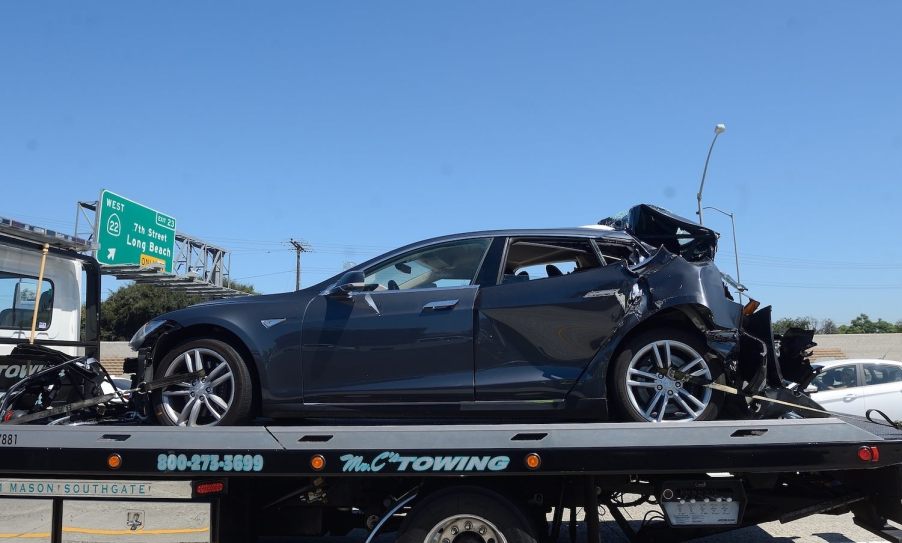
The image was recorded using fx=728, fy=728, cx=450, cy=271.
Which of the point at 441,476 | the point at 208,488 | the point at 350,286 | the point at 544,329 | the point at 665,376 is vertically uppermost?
the point at 350,286

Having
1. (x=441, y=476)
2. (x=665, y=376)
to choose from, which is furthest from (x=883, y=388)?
(x=441, y=476)

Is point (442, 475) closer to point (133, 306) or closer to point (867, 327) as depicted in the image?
point (133, 306)

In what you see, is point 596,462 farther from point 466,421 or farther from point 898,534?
point 898,534

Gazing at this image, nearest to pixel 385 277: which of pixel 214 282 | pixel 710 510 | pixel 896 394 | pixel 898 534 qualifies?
pixel 710 510

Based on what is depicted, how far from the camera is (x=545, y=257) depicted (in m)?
5.25

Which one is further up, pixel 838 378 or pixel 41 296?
pixel 41 296

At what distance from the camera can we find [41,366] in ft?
A: 18.1

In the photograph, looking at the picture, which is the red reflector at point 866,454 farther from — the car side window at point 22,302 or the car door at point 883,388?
the car door at point 883,388

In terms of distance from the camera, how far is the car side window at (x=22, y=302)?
19.0 feet

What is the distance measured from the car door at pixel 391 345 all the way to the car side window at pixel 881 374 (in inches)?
347

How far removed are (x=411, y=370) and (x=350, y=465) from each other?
2.32 feet

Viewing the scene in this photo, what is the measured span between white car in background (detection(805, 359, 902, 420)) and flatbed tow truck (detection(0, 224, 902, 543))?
6.85 m

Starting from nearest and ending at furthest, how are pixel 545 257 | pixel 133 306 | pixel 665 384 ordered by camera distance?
pixel 665 384 → pixel 545 257 → pixel 133 306

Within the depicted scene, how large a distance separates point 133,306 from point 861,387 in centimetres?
4339
